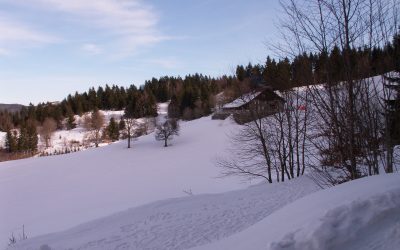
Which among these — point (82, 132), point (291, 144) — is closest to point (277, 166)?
point (291, 144)

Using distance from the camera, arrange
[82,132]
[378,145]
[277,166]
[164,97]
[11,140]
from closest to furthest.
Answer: [378,145] < [277,166] < [11,140] < [82,132] < [164,97]

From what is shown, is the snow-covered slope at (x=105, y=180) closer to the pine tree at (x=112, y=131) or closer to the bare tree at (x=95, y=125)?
the pine tree at (x=112, y=131)

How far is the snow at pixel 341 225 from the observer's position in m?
3.06

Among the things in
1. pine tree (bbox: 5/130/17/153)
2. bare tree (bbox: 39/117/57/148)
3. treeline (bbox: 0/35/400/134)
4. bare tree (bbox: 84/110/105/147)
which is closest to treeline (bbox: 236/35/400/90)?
treeline (bbox: 0/35/400/134)

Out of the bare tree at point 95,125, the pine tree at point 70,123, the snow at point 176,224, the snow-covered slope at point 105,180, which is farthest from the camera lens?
the pine tree at point 70,123

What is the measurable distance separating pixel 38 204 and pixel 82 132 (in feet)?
188

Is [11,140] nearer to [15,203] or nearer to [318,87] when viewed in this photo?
[15,203]

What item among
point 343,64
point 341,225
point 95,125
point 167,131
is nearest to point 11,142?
point 95,125

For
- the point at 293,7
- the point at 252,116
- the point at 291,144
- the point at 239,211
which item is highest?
the point at 293,7

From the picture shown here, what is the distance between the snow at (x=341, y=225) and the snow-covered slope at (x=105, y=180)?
13.3 meters

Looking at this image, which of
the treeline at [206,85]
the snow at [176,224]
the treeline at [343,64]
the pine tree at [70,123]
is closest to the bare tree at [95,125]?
the treeline at [206,85]

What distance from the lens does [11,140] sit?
69125 millimetres

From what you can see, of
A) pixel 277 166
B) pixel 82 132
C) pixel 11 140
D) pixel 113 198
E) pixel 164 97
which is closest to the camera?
pixel 277 166

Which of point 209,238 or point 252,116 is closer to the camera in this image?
point 209,238
